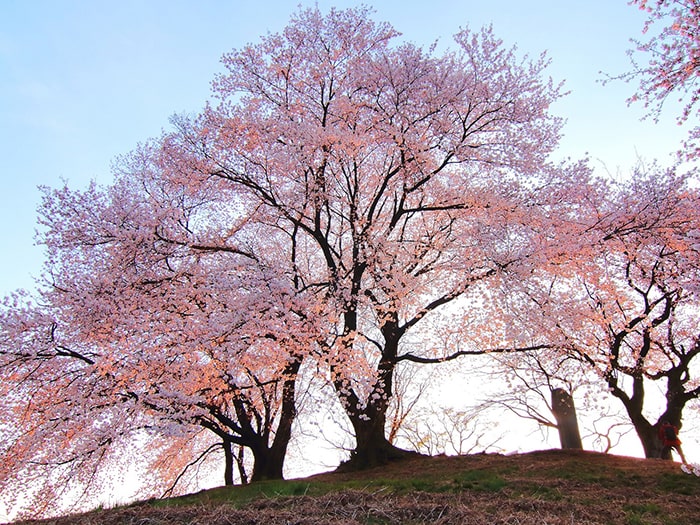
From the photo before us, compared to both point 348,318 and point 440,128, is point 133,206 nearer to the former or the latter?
point 348,318

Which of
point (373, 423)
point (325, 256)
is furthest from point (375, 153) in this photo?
point (373, 423)

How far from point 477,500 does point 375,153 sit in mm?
10661

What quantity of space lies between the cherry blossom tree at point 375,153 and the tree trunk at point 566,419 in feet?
12.6

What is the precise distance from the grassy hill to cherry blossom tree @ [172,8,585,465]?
4077 mm

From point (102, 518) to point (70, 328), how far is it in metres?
7.10

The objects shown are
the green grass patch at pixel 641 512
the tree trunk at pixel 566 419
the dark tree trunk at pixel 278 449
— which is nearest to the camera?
the green grass patch at pixel 641 512

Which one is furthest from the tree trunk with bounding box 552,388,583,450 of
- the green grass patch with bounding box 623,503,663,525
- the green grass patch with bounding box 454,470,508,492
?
the green grass patch with bounding box 623,503,663,525

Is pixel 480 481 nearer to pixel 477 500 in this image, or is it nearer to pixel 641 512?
pixel 477 500

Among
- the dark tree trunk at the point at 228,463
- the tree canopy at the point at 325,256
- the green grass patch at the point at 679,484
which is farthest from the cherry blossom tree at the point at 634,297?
the dark tree trunk at the point at 228,463

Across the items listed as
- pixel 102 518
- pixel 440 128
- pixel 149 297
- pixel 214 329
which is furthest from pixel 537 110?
pixel 102 518

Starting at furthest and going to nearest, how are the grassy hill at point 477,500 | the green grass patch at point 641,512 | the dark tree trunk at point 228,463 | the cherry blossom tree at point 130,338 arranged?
the dark tree trunk at point 228,463 → the cherry blossom tree at point 130,338 → the green grass patch at point 641,512 → the grassy hill at point 477,500

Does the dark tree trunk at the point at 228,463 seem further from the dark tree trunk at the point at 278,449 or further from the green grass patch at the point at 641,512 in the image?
the green grass patch at the point at 641,512

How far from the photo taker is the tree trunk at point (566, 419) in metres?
14.3

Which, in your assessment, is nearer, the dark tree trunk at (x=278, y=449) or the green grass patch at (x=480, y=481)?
the green grass patch at (x=480, y=481)
